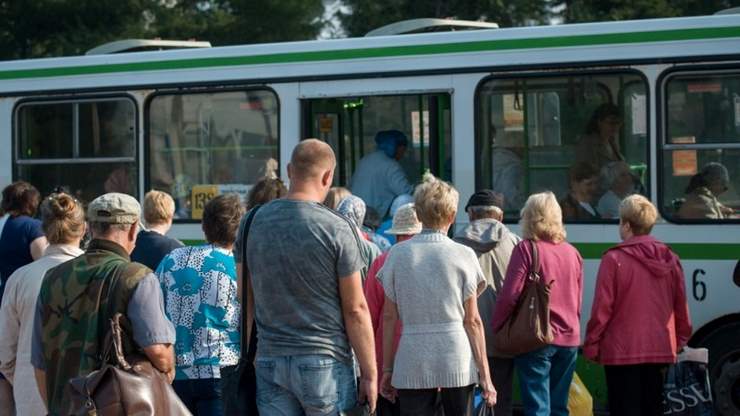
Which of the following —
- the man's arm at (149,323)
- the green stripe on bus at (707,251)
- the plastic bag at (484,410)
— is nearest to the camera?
the man's arm at (149,323)

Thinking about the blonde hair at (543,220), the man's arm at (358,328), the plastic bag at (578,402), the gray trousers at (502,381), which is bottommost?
the plastic bag at (578,402)

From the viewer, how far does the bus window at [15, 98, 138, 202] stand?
10680mm

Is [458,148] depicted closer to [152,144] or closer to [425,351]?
[152,144]

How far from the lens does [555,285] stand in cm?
725

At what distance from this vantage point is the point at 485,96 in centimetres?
923

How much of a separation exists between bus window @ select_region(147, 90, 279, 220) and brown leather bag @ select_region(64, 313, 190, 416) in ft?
17.4

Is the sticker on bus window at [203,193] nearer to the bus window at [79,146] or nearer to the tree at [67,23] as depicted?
the bus window at [79,146]

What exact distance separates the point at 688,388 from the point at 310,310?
11.0 ft

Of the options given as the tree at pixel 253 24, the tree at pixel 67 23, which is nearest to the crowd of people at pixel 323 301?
the tree at pixel 67 23

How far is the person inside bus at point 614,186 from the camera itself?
29.0 feet

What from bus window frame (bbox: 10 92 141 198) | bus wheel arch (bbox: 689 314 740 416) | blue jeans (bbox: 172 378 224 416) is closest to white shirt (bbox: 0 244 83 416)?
blue jeans (bbox: 172 378 224 416)

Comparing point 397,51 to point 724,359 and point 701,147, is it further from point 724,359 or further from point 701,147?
point 724,359

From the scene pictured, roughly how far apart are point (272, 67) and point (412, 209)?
336 centimetres

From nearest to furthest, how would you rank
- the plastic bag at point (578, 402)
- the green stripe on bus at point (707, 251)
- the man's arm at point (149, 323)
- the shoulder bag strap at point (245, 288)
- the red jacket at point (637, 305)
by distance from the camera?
the man's arm at point (149, 323) → the shoulder bag strap at point (245, 288) → the red jacket at point (637, 305) → the plastic bag at point (578, 402) → the green stripe on bus at point (707, 251)
